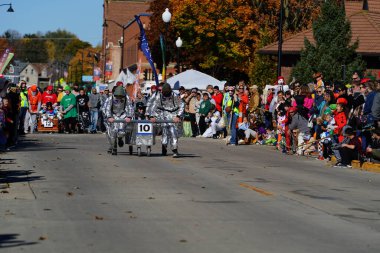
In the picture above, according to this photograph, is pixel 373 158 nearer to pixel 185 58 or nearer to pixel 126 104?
pixel 126 104

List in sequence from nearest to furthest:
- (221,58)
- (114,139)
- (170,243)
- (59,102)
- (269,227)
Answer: (170,243) → (269,227) → (114,139) → (59,102) → (221,58)

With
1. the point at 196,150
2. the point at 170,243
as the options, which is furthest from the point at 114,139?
the point at 170,243

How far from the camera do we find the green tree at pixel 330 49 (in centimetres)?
4578

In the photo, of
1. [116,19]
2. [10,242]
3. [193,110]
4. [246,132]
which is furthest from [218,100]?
[116,19]

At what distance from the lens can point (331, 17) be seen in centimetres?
4631

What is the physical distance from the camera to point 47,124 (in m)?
43.0

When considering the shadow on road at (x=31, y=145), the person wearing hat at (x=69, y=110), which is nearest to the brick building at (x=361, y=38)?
the person wearing hat at (x=69, y=110)

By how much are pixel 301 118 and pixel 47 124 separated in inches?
635

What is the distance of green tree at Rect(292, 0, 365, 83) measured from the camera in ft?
150

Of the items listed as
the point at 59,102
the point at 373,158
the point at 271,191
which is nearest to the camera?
the point at 271,191

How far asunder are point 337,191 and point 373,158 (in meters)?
7.13

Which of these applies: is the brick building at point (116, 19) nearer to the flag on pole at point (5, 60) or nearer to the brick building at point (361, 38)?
the brick building at point (361, 38)

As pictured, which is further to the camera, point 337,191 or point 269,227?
point 337,191

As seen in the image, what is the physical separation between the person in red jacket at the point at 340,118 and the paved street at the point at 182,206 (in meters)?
1.64
